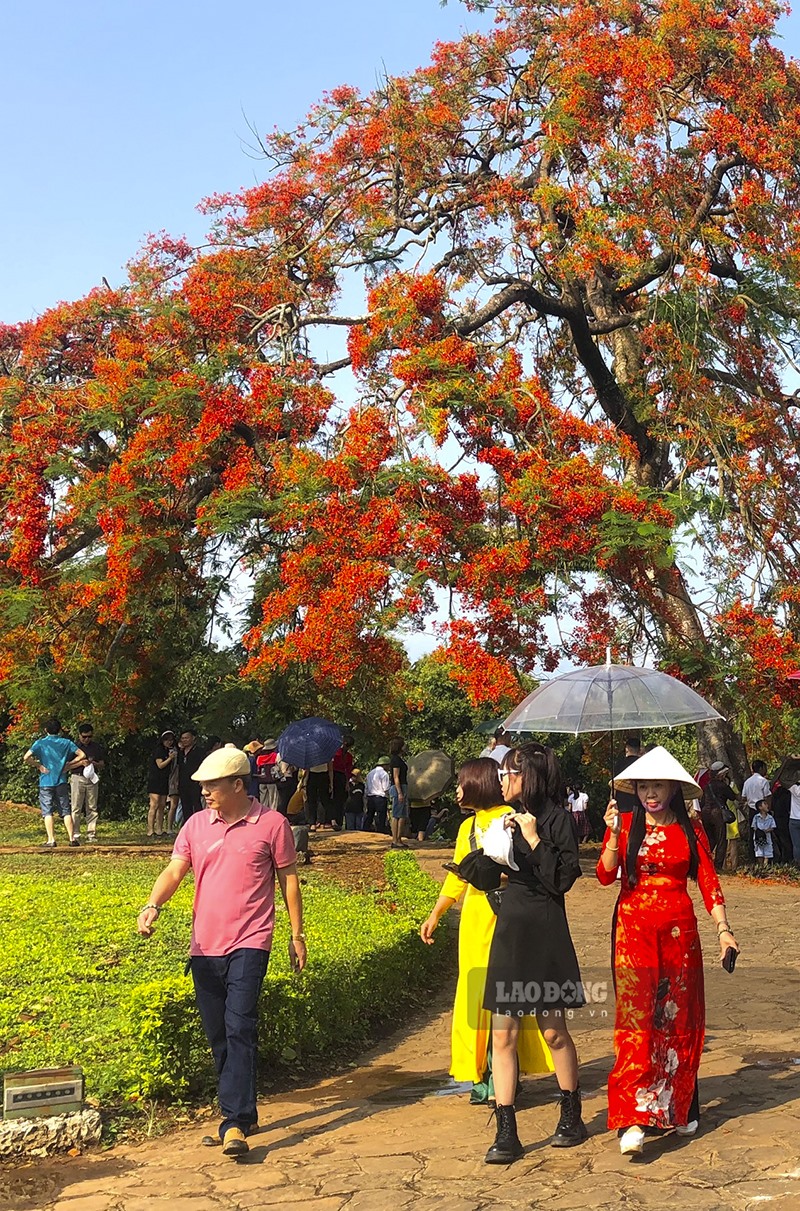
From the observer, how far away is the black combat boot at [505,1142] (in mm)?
5032

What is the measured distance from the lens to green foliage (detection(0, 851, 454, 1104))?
6246 millimetres

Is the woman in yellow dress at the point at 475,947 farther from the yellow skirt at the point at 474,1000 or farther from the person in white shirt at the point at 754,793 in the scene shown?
the person in white shirt at the point at 754,793

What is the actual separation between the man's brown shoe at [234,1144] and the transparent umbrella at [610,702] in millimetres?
3165

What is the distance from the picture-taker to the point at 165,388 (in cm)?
1602

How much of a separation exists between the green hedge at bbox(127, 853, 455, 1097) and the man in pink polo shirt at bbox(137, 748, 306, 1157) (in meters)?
0.70

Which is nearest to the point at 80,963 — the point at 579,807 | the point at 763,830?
the point at 763,830

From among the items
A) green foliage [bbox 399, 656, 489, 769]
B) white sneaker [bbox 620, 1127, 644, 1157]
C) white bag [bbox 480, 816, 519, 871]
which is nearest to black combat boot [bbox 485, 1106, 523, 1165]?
white sneaker [bbox 620, 1127, 644, 1157]

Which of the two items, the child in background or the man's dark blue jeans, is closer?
the man's dark blue jeans

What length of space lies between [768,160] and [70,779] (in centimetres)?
1167

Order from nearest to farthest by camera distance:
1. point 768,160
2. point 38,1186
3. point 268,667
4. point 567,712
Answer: point 38,1186, point 567,712, point 268,667, point 768,160

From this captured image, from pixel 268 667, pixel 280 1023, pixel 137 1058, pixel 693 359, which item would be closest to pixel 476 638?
pixel 268 667

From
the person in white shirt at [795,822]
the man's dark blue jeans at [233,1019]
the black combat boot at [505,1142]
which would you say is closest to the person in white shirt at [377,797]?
the person in white shirt at [795,822]

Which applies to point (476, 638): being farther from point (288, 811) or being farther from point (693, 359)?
point (693, 359)

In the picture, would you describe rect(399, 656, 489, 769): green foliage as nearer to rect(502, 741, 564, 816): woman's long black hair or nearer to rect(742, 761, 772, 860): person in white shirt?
rect(742, 761, 772, 860): person in white shirt
